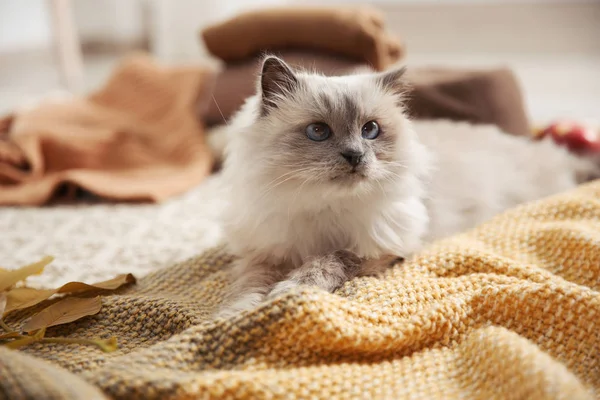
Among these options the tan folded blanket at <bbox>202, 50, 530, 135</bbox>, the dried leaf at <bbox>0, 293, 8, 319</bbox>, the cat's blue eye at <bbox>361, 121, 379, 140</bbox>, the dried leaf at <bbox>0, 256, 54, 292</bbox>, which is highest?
the cat's blue eye at <bbox>361, 121, 379, 140</bbox>

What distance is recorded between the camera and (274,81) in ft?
4.00

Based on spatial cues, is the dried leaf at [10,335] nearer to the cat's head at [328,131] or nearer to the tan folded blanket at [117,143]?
the cat's head at [328,131]

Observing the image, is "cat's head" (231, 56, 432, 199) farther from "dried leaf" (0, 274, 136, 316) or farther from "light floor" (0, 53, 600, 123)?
"light floor" (0, 53, 600, 123)

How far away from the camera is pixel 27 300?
113 centimetres

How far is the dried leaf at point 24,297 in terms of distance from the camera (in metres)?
1.11

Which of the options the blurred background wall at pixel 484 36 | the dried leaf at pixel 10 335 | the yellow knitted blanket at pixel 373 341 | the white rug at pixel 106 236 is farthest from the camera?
the blurred background wall at pixel 484 36

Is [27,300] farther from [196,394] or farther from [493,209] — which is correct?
[493,209]

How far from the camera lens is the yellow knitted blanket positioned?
2.53 ft

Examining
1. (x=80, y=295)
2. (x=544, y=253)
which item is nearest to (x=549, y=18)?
(x=544, y=253)

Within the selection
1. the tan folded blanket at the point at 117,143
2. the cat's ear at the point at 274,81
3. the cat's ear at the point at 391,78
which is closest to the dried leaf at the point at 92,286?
the cat's ear at the point at 274,81

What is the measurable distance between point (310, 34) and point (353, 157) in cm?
164

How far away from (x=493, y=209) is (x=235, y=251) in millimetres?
890

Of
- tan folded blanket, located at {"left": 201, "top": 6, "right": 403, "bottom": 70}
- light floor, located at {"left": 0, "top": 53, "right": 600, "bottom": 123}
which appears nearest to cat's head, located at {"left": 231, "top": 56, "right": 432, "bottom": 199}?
tan folded blanket, located at {"left": 201, "top": 6, "right": 403, "bottom": 70}

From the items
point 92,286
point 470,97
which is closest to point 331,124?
point 92,286
